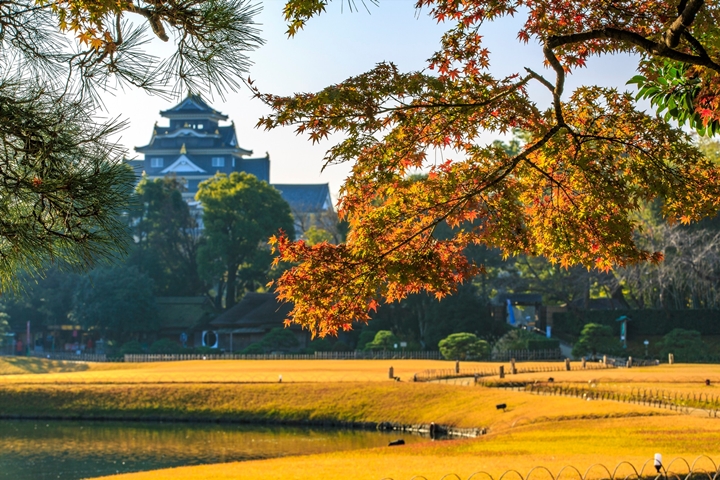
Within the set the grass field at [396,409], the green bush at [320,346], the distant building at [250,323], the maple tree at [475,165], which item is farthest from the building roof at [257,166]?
the maple tree at [475,165]

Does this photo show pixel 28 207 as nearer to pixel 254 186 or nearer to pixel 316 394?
pixel 316 394

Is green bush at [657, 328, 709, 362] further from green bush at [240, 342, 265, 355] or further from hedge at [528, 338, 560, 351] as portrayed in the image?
green bush at [240, 342, 265, 355]

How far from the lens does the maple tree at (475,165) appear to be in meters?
10.5

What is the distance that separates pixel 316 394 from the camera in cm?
3591

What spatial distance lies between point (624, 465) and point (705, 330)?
142 ft

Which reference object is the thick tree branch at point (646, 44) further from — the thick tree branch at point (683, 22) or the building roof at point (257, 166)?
the building roof at point (257, 166)

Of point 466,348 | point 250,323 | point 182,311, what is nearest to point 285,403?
point 466,348

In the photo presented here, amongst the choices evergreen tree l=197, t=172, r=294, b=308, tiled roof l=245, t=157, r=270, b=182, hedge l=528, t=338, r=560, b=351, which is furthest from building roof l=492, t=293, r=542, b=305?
tiled roof l=245, t=157, r=270, b=182

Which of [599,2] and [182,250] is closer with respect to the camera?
[599,2]

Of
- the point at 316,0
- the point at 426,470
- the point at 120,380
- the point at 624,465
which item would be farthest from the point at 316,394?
the point at 316,0

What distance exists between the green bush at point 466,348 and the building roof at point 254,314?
1325 centimetres

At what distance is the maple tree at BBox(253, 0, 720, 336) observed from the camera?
1050cm

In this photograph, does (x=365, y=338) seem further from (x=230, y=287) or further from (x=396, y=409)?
(x=396, y=409)

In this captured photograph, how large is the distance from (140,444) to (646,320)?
38.0 m
